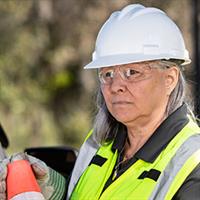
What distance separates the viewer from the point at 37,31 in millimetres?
13617

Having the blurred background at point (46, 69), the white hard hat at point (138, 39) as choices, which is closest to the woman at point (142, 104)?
the white hard hat at point (138, 39)

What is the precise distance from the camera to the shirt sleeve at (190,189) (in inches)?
105

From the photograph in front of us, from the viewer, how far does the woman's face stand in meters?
2.90

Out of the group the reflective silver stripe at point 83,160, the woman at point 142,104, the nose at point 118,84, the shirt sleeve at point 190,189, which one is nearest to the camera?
the shirt sleeve at point 190,189

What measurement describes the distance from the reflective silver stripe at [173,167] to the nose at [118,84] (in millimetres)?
327

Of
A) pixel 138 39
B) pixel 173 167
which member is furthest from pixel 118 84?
pixel 173 167

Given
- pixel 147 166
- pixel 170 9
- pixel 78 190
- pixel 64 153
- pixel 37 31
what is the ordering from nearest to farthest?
pixel 147 166 < pixel 78 190 < pixel 64 153 < pixel 170 9 < pixel 37 31

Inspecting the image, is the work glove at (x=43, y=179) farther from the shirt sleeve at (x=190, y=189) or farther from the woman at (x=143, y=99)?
the shirt sleeve at (x=190, y=189)

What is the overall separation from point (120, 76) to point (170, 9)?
4127 millimetres

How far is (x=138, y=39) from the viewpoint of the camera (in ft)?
9.62

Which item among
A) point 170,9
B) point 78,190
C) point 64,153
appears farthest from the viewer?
point 170,9

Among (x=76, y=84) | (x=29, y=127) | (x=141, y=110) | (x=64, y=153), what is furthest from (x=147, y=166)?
(x=76, y=84)

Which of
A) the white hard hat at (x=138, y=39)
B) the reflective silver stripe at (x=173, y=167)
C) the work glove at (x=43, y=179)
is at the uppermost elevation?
the white hard hat at (x=138, y=39)

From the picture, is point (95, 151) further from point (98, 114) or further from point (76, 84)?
point (76, 84)
